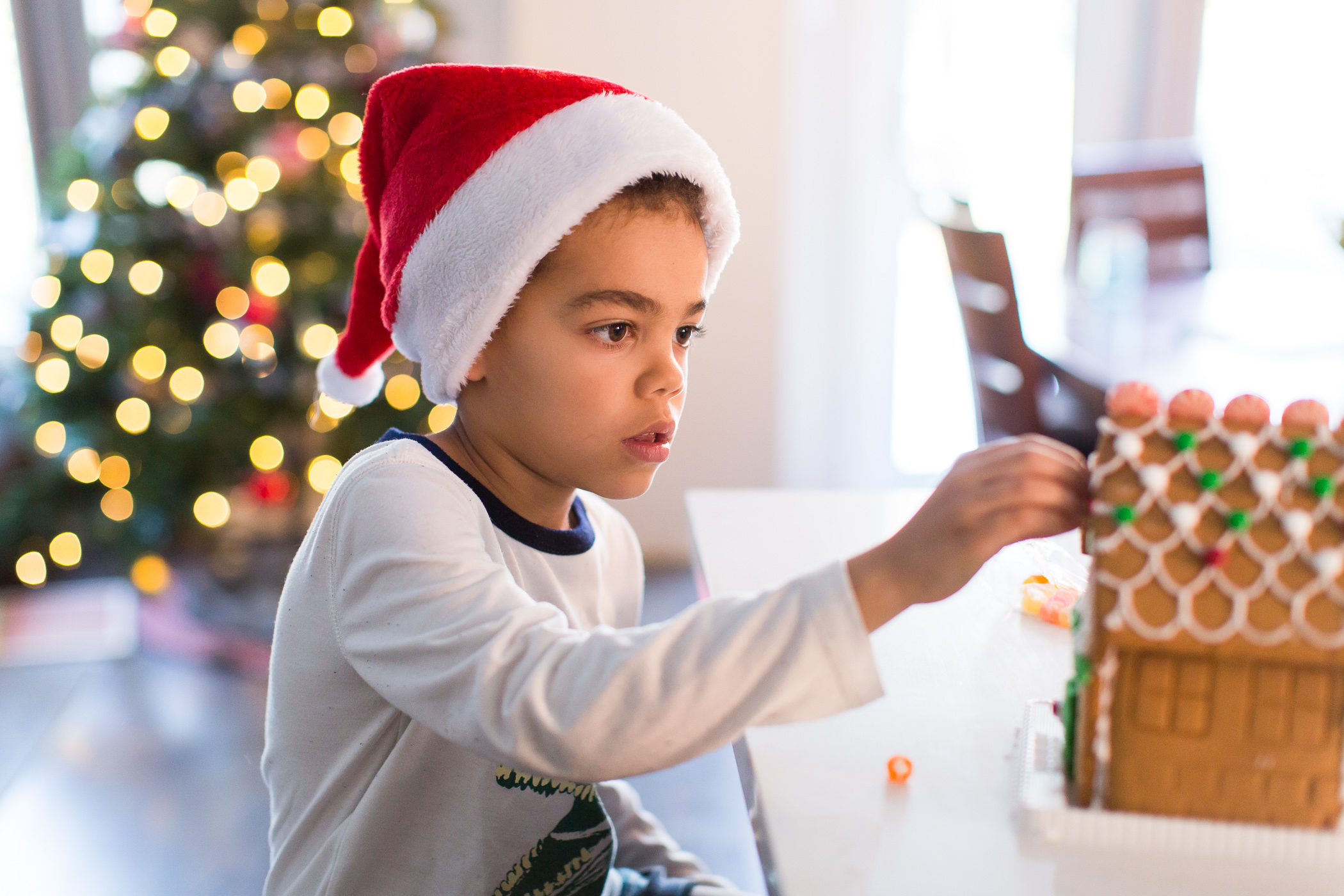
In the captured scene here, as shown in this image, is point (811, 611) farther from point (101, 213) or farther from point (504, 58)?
point (504, 58)

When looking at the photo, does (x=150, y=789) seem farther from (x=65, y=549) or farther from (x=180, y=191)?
(x=180, y=191)

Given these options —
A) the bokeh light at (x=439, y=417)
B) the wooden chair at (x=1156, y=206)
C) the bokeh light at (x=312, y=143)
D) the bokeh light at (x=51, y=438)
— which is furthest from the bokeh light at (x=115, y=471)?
the wooden chair at (x=1156, y=206)

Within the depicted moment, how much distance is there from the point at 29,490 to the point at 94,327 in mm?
429

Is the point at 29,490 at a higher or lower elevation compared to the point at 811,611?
lower

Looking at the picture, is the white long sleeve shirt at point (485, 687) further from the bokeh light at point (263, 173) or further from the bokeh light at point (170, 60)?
the bokeh light at point (170, 60)

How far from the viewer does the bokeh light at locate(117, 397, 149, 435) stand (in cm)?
241

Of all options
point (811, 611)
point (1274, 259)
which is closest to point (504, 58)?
point (1274, 259)

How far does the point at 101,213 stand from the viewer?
2.36 m

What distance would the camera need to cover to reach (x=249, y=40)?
2338mm

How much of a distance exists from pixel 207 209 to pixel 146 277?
20cm

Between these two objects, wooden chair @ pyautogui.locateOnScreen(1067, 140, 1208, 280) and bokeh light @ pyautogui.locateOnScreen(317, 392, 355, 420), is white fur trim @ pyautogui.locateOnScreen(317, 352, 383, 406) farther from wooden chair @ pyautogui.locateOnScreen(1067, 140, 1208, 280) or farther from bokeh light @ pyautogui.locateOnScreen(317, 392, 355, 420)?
wooden chair @ pyautogui.locateOnScreen(1067, 140, 1208, 280)

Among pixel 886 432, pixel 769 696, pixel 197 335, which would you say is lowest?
pixel 886 432

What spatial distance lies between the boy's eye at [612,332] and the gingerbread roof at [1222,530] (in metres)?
0.39

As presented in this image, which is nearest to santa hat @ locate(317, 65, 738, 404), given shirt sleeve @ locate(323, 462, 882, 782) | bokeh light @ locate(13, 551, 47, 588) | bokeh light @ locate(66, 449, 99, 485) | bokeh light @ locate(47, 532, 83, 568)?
shirt sleeve @ locate(323, 462, 882, 782)
